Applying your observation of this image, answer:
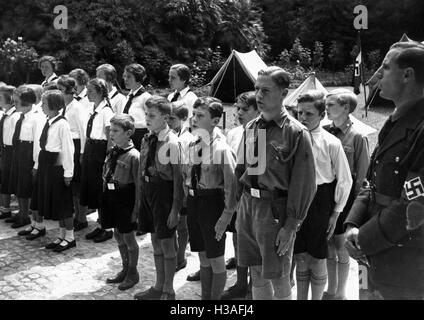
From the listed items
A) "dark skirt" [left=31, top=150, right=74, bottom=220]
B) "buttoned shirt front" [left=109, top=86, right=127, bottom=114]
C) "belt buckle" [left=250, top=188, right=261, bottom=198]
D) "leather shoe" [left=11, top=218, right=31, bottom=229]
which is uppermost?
"buttoned shirt front" [left=109, top=86, right=127, bottom=114]

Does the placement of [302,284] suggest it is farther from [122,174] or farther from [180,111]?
[180,111]

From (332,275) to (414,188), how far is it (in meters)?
2.23

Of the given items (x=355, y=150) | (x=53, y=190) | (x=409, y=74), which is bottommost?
(x=53, y=190)

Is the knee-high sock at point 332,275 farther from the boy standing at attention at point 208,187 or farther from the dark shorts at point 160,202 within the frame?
the dark shorts at point 160,202

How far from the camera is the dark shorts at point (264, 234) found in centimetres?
322

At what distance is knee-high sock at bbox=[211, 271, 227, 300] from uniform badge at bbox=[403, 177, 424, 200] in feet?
7.16

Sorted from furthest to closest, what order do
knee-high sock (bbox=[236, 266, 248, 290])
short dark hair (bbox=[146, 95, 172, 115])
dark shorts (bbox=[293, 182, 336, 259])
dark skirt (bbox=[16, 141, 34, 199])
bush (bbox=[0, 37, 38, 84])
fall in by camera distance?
bush (bbox=[0, 37, 38, 84])
dark skirt (bbox=[16, 141, 34, 199])
knee-high sock (bbox=[236, 266, 248, 290])
short dark hair (bbox=[146, 95, 172, 115])
dark shorts (bbox=[293, 182, 336, 259])

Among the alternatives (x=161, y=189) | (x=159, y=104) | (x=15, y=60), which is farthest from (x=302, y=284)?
(x=15, y=60)

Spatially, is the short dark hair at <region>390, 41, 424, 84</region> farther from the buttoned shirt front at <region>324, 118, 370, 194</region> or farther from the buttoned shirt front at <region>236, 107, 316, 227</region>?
the buttoned shirt front at <region>324, 118, 370, 194</region>

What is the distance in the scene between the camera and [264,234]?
127 inches

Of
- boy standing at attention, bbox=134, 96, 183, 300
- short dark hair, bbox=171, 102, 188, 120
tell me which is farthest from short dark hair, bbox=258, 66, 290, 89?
short dark hair, bbox=171, 102, 188, 120

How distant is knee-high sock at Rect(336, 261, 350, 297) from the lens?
171 inches

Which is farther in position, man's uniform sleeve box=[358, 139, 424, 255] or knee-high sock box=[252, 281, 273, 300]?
knee-high sock box=[252, 281, 273, 300]

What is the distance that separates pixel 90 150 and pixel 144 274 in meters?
1.87
